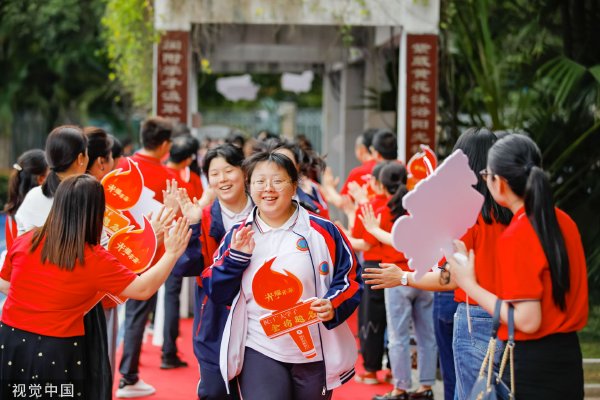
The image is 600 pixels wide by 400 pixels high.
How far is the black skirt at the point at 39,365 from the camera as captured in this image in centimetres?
363

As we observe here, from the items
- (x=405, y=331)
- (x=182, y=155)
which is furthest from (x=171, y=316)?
(x=405, y=331)

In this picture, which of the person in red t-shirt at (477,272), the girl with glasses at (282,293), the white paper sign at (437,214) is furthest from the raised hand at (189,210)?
the white paper sign at (437,214)

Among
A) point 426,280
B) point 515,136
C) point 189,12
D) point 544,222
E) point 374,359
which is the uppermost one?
point 189,12

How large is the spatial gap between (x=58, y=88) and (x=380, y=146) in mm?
17310

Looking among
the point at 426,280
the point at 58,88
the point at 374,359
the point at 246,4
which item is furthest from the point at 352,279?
the point at 58,88

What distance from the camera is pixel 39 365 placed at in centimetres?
363

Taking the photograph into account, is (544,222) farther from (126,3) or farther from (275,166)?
(126,3)

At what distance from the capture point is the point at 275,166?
3928mm

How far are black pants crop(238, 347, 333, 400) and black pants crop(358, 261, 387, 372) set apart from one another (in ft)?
8.85

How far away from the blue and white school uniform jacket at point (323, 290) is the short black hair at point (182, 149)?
9.61 ft

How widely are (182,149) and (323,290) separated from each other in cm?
317

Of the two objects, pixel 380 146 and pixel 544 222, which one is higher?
pixel 380 146

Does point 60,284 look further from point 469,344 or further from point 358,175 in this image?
point 358,175

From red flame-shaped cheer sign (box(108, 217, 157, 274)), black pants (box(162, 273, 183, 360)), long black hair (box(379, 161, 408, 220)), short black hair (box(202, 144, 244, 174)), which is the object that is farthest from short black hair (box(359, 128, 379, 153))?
red flame-shaped cheer sign (box(108, 217, 157, 274))
